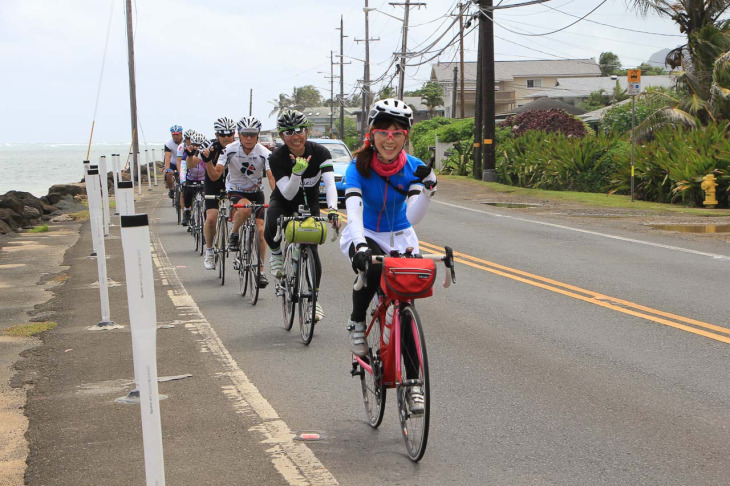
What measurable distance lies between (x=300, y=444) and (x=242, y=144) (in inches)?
242

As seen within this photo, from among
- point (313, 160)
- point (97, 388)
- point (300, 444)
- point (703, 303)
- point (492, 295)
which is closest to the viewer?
point (300, 444)

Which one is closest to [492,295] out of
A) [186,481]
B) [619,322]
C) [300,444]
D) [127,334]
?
[619,322]

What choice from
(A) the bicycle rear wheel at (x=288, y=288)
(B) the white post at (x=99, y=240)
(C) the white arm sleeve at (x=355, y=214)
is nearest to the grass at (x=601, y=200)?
(A) the bicycle rear wheel at (x=288, y=288)

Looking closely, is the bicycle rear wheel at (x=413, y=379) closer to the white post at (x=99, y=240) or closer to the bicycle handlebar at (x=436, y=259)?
the bicycle handlebar at (x=436, y=259)

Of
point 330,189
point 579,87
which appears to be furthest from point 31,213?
point 579,87

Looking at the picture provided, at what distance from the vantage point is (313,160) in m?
9.16

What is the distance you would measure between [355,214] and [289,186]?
3102mm

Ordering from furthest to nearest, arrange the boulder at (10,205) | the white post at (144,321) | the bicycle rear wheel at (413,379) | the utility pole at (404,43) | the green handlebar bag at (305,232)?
1. the utility pole at (404,43)
2. the boulder at (10,205)
3. the green handlebar bag at (305,232)
4. the bicycle rear wheel at (413,379)
5. the white post at (144,321)

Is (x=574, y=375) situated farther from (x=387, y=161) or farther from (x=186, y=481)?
(x=186, y=481)

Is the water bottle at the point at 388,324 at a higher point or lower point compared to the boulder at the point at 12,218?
higher

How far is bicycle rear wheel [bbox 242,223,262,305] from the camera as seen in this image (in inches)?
429

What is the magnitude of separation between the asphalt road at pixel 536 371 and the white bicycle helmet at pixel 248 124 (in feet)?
6.73

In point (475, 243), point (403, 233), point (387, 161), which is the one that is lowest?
point (475, 243)

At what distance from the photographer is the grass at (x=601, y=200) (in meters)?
20.9
